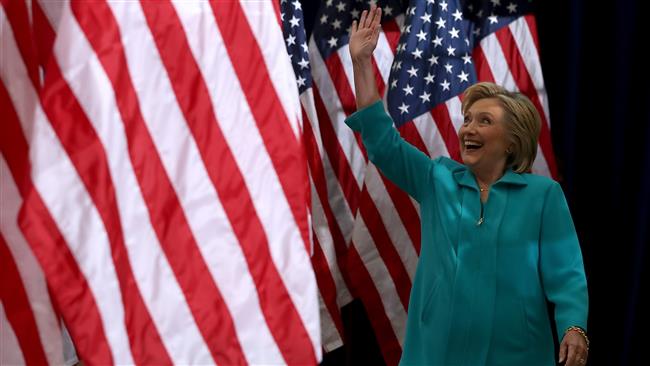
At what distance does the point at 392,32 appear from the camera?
3482 mm

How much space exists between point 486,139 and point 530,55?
0.91 m

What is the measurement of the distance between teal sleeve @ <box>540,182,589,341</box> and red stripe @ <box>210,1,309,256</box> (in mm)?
903

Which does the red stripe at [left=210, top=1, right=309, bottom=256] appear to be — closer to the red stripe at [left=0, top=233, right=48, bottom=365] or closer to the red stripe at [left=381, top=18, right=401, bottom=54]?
the red stripe at [left=0, top=233, right=48, bottom=365]

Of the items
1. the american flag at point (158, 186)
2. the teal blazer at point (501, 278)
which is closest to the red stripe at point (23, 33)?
the american flag at point (158, 186)

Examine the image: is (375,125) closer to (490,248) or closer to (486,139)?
(486,139)

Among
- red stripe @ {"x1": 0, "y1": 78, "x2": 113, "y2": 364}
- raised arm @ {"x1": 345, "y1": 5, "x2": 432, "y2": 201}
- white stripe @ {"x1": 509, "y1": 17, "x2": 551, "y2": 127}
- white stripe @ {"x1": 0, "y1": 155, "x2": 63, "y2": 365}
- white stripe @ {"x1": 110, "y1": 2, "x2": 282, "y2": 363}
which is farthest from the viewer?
white stripe @ {"x1": 509, "y1": 17, "x2": 551, "y2": 127}

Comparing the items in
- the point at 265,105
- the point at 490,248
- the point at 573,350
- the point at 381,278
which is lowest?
the point at 573,350

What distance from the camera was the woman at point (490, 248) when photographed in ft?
8.07

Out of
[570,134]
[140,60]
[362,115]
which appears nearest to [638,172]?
[570,134]

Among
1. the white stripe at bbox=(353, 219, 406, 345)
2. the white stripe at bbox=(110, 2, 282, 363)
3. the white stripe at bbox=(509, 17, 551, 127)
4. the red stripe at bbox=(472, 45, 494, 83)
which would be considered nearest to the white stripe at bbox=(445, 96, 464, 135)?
the red stripe at bbox=(472, 45, 494, 83)

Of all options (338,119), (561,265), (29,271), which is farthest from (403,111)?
(29,271)

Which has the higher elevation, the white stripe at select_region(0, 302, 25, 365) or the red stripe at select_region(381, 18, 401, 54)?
the red stripe at select_region(381, 18, 401, 54)

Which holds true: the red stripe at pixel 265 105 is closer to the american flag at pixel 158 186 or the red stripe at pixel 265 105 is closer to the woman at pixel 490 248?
the american flag at pixel 158 186

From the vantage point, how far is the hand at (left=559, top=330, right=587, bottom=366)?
2.35 m
